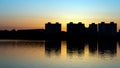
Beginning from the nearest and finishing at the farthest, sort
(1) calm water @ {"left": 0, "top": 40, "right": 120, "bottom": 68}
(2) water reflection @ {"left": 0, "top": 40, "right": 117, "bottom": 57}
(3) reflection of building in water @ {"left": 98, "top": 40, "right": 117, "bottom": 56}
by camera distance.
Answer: (1) calm water @ {"left": 0, "top": 40, "right": 120, "bottom": 68} → (3) reflection of building in water @ {"left": 98, "top": 40, "right": 117, "bottom": 56} → (2) water reflection @ {"left": 0, "top": 40, "right": 117, "bottom": 57}

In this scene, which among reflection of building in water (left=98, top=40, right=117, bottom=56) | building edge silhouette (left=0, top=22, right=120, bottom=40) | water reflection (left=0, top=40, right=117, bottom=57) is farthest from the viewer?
building edge silhouette (left=0, top=22, right=120, bottom=40)

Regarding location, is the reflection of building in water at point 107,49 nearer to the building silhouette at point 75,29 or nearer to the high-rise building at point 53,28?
the building silhouette at point 75,29

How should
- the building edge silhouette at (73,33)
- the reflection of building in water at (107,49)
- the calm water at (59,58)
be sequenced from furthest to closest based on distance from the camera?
1. the building edge silhouette at (73,33)
2. the reflection of building in water at (107,49)
3. the calm water at (59,58)

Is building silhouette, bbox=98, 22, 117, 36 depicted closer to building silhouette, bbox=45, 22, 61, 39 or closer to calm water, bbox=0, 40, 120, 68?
building silhouette, bbox=45, 22, 61, 39

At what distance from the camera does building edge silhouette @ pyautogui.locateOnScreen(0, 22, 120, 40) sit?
12500 centimetres

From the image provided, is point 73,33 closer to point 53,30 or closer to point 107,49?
point 53,30

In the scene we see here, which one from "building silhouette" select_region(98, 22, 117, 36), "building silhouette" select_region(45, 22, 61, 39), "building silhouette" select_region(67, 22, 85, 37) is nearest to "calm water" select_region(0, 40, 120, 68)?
"building silhouette" select_region(67, 22, 85, 37)

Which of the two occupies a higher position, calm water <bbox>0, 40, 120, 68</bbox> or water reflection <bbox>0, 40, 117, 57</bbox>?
calm water <bbox>0, 40, 120, 68</bbox>

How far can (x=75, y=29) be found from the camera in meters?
126

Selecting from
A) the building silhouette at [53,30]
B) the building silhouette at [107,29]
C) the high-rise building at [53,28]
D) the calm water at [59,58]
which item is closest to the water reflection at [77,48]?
the calm water at [59,58]

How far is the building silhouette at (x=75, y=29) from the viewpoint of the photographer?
125m

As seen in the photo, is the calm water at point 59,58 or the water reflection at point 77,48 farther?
the water reflection at point 77,48

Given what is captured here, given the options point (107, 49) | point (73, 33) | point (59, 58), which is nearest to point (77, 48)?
point (107, 49)

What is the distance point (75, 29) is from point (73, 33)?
93.1 inches
